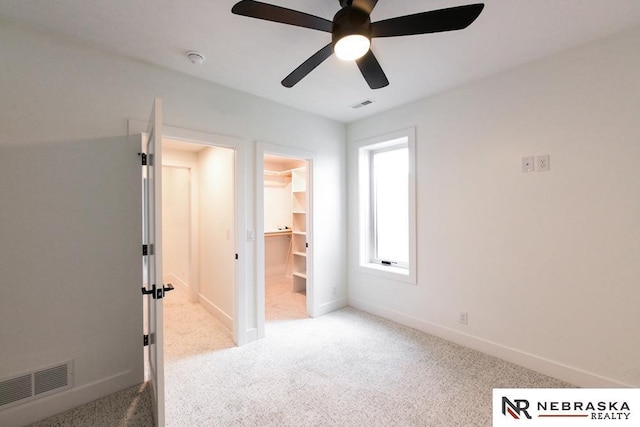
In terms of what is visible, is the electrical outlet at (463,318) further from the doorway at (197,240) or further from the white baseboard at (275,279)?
the white baseboard at (275,279)

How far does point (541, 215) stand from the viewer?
2.25m

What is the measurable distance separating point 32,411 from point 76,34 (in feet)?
8.28

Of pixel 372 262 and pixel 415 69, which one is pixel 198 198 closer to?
pixel 372 262

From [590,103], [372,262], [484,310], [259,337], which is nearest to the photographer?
[590,103]

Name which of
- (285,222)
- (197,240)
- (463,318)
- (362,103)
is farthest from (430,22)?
(285,222)

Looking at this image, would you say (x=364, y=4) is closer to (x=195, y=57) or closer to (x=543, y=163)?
(x=195, y=57)

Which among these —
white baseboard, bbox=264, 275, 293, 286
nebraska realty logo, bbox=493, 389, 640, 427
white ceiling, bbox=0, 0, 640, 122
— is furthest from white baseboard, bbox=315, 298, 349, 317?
white ceiling, bbox=0, 0, 640, 122

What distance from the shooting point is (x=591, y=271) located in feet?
6.68

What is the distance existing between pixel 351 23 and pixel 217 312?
3.33m

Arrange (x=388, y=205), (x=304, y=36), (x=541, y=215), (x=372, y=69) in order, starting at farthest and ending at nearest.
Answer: (x=388, y=205) → (x=541, y=215) → (x=304, y=36) → (x=372, y=69)

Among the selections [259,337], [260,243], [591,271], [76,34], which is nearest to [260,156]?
[260,243]

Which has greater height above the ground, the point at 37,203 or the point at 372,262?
the point at 37,203

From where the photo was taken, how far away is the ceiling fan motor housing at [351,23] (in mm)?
1358

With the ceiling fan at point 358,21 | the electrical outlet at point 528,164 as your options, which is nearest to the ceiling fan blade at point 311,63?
the ceiling fan at point 358,21
